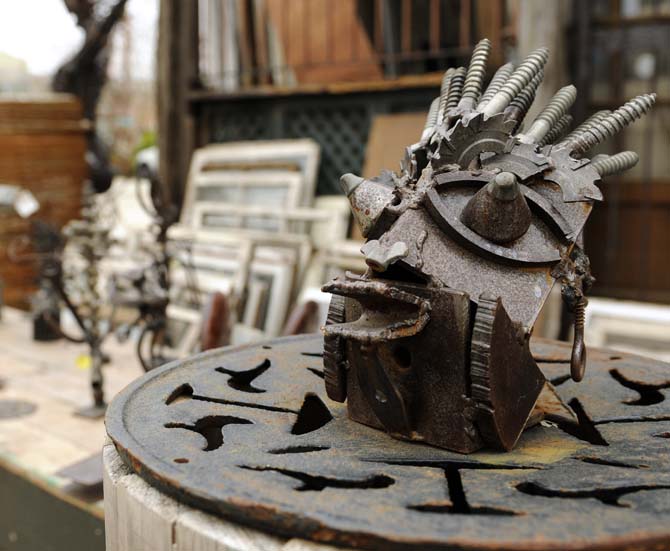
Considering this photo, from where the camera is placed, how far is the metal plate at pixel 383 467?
42.8 inches

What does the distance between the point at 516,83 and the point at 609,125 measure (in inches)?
9.2

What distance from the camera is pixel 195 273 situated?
5.07m

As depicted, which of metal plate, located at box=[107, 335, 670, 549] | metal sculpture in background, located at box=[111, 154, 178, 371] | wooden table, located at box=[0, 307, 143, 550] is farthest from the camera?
metal sculpture in background, located at box=[111, 154, 178, 371]

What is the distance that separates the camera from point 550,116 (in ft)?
5.76

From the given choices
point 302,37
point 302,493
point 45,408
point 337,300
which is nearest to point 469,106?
point 337,300

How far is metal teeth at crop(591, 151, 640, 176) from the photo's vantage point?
1.67 m

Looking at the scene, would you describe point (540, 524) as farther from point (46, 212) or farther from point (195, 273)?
point (46, 212)

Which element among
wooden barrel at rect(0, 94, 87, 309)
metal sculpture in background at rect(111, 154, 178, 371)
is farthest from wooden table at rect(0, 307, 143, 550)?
wooden barrel at rect(0, 94, 87, 309)

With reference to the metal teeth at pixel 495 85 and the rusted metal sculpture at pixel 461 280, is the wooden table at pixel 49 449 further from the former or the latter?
the metal teeth at pixel 495 85

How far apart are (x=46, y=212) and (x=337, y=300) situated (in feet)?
19.2

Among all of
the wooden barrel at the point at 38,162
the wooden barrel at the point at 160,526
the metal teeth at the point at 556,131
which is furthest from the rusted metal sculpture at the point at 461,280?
the wooden barrel at the point at 38,162

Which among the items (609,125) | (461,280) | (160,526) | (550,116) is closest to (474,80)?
(550,116)

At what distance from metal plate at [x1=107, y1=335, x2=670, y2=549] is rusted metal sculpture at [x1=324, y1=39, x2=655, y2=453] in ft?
0.29

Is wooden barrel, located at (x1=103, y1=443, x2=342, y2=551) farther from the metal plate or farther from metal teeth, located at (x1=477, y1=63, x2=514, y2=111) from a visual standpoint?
metal teeth, located at (x1=477, y1=63, x2=514, y2=111)
